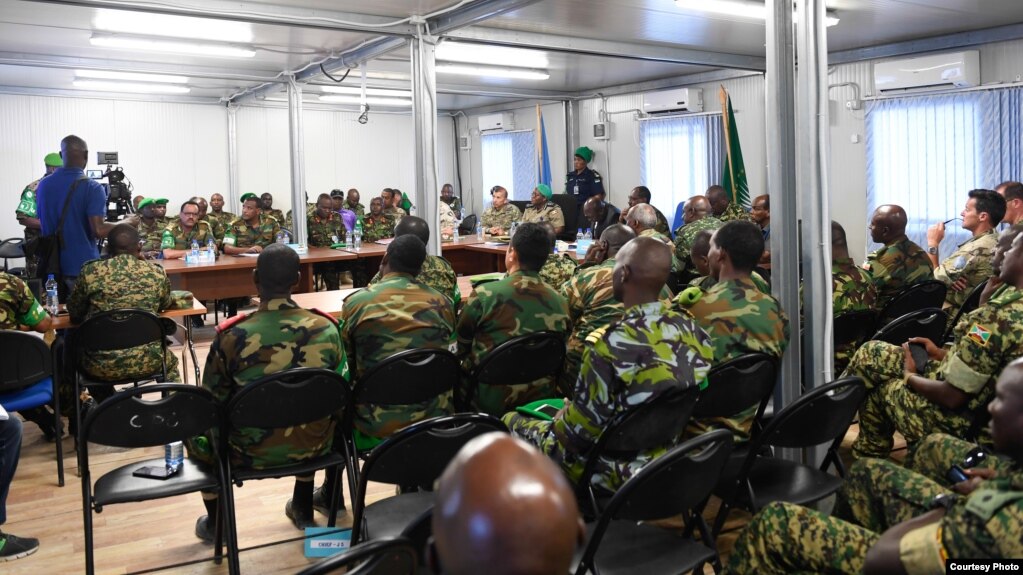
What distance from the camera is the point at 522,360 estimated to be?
3.47 m

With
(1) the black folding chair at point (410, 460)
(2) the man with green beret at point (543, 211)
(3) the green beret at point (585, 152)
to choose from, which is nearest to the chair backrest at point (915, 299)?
(1) the black folding chair at point (410, 460)

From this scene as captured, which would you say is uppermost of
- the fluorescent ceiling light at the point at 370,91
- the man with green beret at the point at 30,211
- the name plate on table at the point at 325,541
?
the fluorescent ceiling light at the point at 370,91

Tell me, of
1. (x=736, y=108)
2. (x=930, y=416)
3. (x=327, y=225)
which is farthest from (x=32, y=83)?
(x=930, y=416)

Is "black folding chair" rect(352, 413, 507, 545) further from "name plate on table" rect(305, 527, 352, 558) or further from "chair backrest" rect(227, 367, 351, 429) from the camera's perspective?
"name plate on table" rect(305, 527, 352, 558)

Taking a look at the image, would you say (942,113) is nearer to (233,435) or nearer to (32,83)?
(233,435)

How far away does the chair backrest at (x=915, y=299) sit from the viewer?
14.9 ft

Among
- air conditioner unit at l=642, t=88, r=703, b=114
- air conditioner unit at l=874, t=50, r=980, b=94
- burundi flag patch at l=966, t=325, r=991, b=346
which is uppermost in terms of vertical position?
air conditioner unit at l=642, t=88, r=703, b=114

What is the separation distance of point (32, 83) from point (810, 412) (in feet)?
38.8

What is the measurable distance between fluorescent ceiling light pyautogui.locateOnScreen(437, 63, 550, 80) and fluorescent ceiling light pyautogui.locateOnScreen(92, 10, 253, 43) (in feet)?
8.96

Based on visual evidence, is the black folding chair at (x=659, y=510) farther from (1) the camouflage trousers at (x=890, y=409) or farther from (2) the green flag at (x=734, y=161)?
(2) the green flag at (x=734, y=161)

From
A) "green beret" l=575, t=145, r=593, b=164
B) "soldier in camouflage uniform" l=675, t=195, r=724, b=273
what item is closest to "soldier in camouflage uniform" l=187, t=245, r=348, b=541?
"soldier in camouflage uniform" l=675, t=195, r=724, b=273

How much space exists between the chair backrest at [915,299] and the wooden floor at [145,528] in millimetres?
752

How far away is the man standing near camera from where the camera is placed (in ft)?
18.6

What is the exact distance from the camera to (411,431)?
238 centimetres
